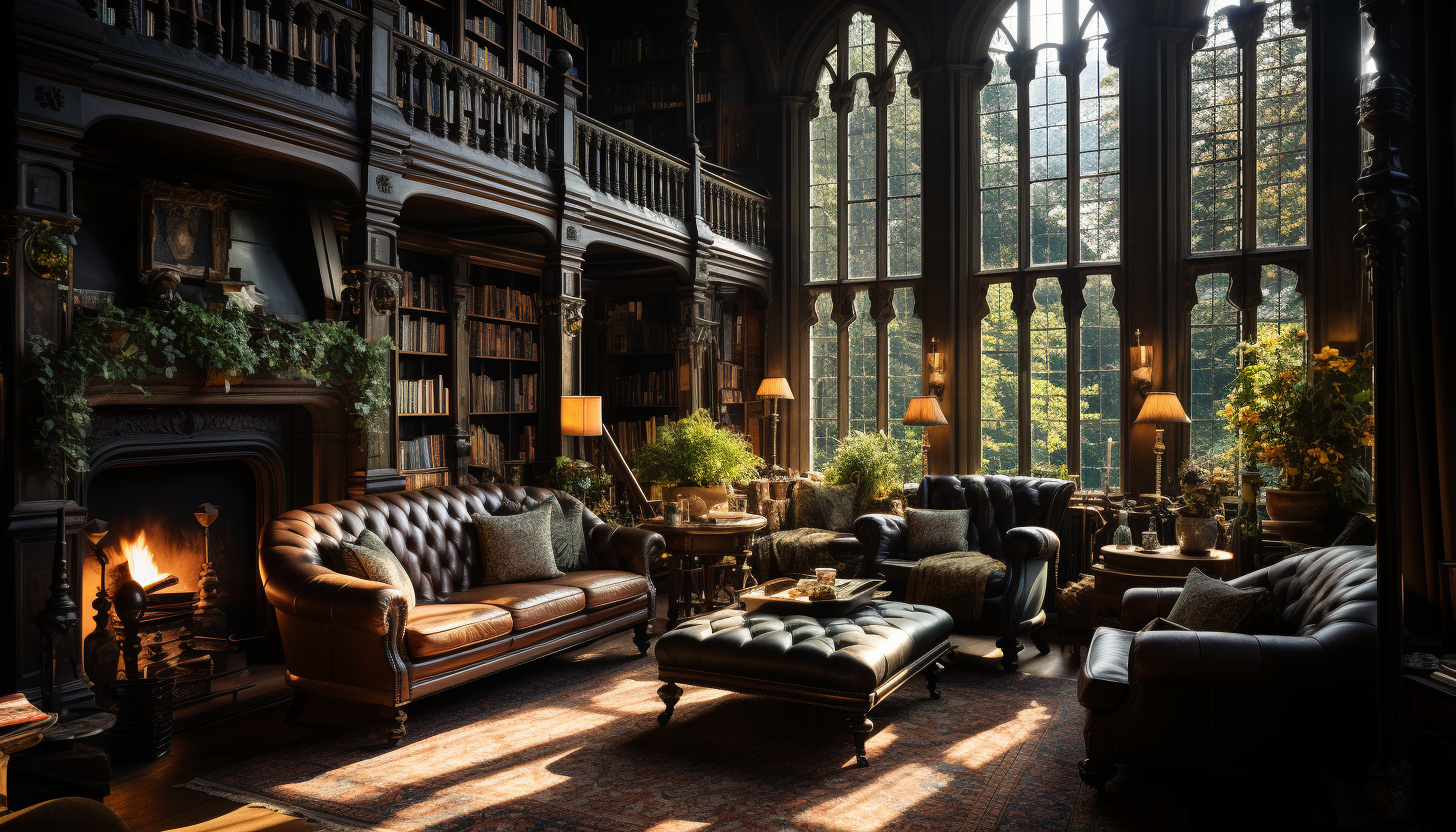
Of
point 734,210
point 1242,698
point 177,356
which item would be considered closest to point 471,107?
point 177,356

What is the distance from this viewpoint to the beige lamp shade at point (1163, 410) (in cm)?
744

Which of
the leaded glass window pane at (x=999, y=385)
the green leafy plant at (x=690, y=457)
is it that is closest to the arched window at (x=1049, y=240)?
the leaded glass window pane at (x=999, y=385)

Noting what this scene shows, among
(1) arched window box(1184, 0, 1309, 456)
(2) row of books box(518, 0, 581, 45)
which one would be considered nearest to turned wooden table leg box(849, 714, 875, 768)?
(1) arched window box(1184, 0, 1309, 456)

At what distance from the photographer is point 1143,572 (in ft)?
17.5

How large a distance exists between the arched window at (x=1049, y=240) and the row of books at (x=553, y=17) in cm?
412

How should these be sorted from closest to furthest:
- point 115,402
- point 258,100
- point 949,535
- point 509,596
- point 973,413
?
point 115,402 < point 258,100 < point 509,596 < point 949,535 < point 973,413

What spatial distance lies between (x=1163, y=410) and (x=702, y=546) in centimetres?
394

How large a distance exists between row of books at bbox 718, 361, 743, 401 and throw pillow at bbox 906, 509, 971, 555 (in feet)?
12.6

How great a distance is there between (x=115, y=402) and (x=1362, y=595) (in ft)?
17.2

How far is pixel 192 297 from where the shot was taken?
523 cm

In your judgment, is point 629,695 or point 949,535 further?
point 949,535

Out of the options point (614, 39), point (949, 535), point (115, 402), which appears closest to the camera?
point (115, 402)

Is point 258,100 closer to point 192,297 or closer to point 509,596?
point 192,297

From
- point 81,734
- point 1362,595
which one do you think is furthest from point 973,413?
point 81,734
